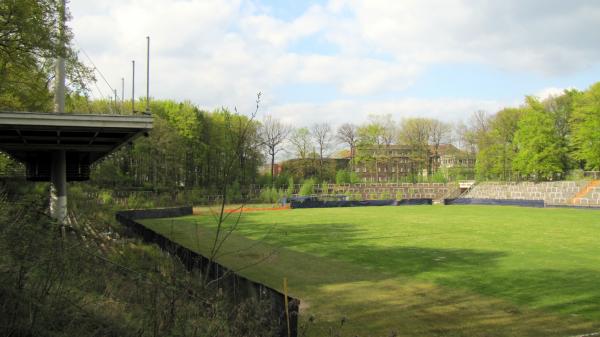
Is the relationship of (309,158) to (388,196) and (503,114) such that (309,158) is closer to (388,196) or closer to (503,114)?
(388,196)

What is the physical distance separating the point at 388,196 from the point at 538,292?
68.9 metres

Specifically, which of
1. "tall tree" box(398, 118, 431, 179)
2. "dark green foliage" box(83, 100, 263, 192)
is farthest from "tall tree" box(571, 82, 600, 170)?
"dark green foliage" box(83, 100, 263, 192)

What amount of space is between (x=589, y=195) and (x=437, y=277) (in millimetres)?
51687

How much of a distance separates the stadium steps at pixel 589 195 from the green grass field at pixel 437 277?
3100cm

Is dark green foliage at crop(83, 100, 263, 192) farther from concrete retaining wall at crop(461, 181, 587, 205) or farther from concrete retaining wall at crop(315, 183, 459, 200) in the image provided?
concrete retaining wall at crop(461, 181, 587, 205)

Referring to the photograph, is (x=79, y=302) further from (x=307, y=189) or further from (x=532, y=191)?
(x=307, y=189)

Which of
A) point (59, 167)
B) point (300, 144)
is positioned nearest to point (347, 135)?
point (300, 144)

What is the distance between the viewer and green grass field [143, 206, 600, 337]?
10.3m

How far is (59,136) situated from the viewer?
15.6 m

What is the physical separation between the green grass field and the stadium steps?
Result: 30996 millimetres


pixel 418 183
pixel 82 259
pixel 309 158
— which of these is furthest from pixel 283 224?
pixel 309 158

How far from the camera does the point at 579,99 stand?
226ft

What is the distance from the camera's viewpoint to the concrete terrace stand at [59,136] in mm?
12906

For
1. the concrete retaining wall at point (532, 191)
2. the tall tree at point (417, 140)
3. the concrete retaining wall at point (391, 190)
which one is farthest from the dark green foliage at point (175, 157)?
the concrete retaining wall at point (532, 191)
